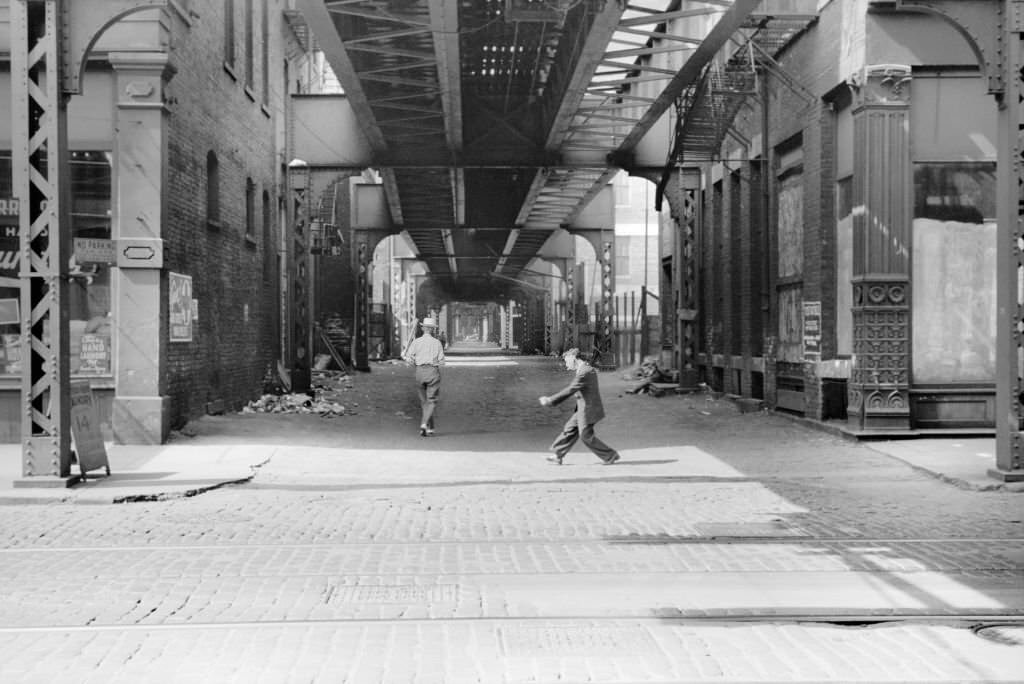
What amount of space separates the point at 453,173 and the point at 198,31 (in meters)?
12.5

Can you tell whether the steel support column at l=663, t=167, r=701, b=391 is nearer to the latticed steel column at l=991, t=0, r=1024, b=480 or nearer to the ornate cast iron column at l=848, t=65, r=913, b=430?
the ornate cast iron column at l=848, t=65, r=913, b=430

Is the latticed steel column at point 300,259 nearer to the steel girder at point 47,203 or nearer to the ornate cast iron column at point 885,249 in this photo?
the ornate cast iron column at point 885,249

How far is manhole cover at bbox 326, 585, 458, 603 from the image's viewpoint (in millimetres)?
6586

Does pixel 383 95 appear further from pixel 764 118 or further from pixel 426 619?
pixel 426 619

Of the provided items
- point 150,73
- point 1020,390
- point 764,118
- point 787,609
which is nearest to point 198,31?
point 150,73

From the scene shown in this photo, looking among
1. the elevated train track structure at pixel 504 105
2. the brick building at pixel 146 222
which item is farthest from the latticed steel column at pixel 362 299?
the brick building at pixel 146 222

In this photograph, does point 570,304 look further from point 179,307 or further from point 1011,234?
point 1011,234

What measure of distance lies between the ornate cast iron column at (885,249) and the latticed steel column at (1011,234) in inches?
147

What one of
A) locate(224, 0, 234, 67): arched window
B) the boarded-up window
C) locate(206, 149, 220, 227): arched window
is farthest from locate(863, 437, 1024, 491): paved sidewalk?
locate(224, 0, 234, 67): arched window

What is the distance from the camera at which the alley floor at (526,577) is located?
17.4 ft

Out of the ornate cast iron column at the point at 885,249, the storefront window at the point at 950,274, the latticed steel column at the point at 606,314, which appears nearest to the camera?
the ornate cast iron column at the point at 885,249

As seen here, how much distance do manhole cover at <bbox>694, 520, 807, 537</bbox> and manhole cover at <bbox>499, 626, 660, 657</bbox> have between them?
3070mm

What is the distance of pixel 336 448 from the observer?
51.0 feet

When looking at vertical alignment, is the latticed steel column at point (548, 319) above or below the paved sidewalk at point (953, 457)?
above
